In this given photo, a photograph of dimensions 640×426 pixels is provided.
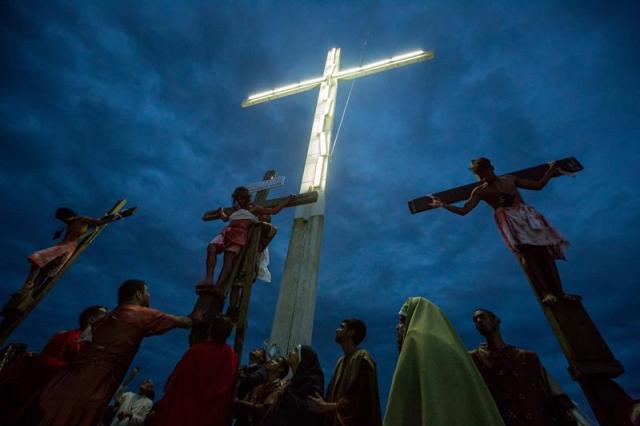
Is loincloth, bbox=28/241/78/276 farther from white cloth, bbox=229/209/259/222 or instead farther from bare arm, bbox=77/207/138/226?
white cloth, bbox=229/209/259/222

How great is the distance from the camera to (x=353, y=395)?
100 inches

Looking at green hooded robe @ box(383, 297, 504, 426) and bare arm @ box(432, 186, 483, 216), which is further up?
bare arm @ box(432, 186, 483, 216)

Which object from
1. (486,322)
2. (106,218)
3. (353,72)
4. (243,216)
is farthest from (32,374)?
(353,72)

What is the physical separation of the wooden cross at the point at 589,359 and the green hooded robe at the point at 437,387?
1.49 meters

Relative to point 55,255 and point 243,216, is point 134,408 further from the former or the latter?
point 243,216

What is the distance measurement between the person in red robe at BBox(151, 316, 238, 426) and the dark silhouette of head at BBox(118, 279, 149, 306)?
2.37 ft

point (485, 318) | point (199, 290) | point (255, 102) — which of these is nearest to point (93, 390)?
point (199, 290)

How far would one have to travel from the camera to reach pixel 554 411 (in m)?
2.42

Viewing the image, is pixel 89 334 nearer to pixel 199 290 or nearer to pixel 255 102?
pixel 199 290

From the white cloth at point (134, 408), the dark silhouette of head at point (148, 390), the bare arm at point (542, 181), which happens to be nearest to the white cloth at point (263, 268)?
the bare arm at point (542, 181)

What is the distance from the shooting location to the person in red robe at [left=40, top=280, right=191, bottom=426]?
7.25ft

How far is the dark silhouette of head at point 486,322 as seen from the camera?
2.91 m

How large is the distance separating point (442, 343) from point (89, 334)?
3.12 metres

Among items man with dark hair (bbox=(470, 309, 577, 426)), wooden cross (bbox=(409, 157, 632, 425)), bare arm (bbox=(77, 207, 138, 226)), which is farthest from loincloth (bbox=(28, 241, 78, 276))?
wooden cross (bbox=(409, 157, 632, 425))
